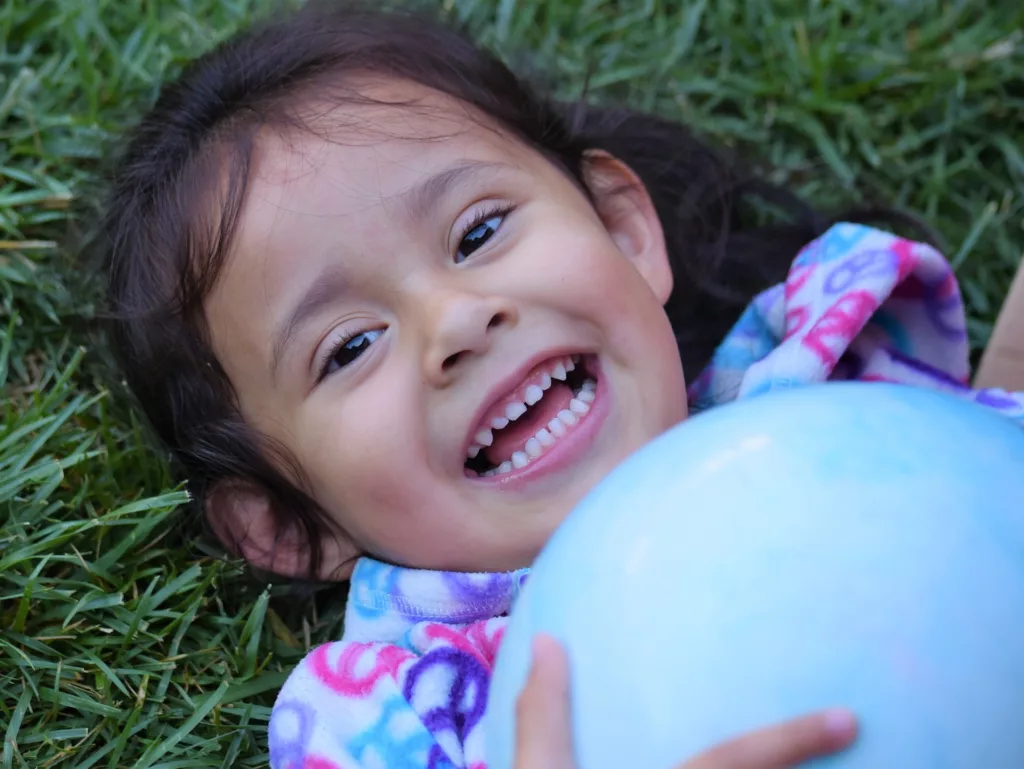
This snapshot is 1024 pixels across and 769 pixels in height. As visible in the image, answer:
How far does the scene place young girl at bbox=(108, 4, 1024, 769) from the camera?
1173mm

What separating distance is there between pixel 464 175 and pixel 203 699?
2.34 ft

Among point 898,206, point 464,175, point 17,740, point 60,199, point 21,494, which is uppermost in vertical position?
point 464,175

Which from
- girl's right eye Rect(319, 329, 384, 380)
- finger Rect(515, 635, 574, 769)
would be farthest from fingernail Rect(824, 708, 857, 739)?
girl's right eye Rect(319, 329, 384, 380)

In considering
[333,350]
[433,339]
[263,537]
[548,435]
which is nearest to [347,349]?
[333,350]

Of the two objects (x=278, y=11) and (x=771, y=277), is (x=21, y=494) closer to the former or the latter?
(x=278, y=11)

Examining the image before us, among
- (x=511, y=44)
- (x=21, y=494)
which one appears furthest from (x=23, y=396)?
(x=511, y=44)

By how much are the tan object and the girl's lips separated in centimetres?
76

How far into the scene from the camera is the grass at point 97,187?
4.30 feet

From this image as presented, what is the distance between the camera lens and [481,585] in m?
1.25

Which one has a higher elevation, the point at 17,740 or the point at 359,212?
the point at 359,212

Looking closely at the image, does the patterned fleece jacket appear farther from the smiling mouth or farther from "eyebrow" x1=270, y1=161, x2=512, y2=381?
"eyebrow" x1=270, y1=161, x2=512, y2=381

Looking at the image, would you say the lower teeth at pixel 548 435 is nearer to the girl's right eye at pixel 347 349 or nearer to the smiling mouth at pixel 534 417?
the smiling mouth at pixel 534 417

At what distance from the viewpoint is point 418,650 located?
4.19ft

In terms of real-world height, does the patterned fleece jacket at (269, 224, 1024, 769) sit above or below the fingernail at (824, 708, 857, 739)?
below
